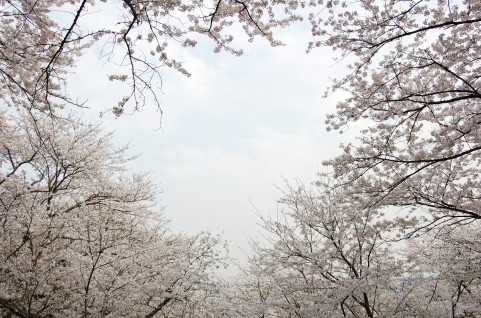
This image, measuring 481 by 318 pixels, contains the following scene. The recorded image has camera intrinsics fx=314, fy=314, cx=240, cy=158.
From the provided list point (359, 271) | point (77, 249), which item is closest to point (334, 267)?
point (359, 271)

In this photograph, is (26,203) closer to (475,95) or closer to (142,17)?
(142,17)

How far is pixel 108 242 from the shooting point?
6.67m

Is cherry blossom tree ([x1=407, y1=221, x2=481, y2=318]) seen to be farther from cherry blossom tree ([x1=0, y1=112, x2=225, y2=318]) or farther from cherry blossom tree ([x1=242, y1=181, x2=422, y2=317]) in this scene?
cherry blossom tree ([x1=0, y1=112, x2=225, y2=318])

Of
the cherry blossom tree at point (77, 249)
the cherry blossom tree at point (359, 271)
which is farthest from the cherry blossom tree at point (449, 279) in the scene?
the cherry blossom tree at point (77, 249)

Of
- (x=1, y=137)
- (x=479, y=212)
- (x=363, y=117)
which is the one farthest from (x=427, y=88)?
(x=1, y=137)

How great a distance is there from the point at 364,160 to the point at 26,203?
6.96 metres

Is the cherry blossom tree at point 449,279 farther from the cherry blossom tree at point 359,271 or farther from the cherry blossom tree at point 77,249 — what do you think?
the cherry blossom tree at point 77,249

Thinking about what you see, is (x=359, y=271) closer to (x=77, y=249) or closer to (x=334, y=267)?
(x=334, y=267)

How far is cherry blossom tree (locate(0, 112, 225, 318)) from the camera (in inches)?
242

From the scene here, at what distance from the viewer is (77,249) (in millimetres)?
7543

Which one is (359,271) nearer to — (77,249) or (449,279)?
(449,279)

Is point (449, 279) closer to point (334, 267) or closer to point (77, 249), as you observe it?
point (334, 267)

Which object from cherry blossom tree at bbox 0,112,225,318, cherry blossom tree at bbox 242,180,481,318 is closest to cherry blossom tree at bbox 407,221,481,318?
cherry blossom tree at bbox 242,180,481,318

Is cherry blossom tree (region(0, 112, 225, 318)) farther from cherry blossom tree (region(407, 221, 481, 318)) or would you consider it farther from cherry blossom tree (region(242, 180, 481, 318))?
cherry blossom tree (region(407, 221, 481, 318))
